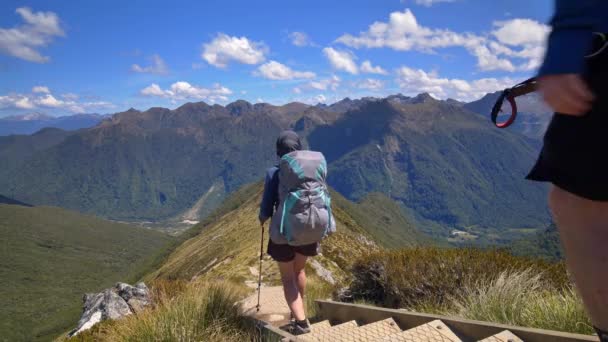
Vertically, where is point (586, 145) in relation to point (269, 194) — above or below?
above

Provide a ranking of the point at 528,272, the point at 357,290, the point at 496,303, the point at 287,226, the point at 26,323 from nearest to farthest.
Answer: the point at 496,303 → the point at 287,226 → the point at 528,272 → the point at 357,290 → the point at 26,323

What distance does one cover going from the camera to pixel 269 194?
19.8 ft

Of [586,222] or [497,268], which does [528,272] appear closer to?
[497,268]

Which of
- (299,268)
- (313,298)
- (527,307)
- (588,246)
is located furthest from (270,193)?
(588,246)

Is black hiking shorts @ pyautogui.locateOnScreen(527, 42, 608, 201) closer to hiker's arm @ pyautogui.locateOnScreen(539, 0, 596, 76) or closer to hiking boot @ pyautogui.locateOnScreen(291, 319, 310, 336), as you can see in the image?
hiker's arm @ pyautogui.locateOnScreen(539, 0, 596, 76)

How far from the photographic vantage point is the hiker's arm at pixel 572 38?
1865 millimetres

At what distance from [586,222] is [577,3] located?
98 cm

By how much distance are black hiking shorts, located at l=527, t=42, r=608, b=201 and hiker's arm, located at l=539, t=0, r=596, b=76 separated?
8 centimetres

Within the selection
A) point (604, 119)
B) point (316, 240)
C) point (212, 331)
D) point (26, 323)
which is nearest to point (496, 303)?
point (316, 240)

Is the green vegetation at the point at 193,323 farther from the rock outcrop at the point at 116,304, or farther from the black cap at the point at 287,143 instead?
the rock outcrop at the point at 116,304

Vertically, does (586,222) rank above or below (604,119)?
below

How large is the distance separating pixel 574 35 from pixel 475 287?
5317mm

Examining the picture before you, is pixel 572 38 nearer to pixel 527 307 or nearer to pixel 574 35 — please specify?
pixel 574 35

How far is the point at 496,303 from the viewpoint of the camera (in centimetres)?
523
